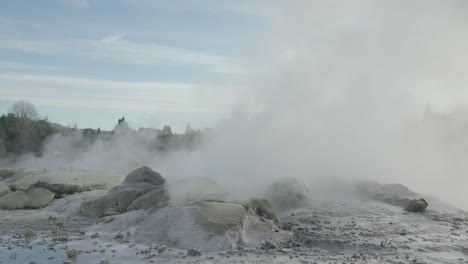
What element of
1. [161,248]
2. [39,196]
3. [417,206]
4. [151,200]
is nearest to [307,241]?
[161,248]

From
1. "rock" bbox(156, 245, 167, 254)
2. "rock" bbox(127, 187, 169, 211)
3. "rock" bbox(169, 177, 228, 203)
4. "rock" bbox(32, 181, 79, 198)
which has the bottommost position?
"rock" bbox(156, 245, 167, 254)

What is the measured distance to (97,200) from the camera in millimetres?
20500

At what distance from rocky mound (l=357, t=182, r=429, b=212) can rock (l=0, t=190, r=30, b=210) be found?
1462cm

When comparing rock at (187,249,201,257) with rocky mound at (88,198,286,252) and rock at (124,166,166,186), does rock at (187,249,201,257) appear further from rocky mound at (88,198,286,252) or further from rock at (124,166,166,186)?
rock at (124,166,166,186)

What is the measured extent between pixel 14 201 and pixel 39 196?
1.29 meters

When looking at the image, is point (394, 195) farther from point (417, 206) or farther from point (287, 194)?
point (287, 194)

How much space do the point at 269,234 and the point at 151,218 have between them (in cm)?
386

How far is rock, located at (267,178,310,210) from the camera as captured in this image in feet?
63.8

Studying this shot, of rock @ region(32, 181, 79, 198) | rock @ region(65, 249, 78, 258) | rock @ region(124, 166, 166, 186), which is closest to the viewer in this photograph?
rock @ region(65, 249, 78, 258)

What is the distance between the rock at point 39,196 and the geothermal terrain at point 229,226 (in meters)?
0.24

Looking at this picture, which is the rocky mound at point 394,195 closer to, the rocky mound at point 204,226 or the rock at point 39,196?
the rocky mound at point 204,226

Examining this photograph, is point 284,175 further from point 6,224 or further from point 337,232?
point 6,224

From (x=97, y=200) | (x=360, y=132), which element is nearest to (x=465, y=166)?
(x=360, y=132)

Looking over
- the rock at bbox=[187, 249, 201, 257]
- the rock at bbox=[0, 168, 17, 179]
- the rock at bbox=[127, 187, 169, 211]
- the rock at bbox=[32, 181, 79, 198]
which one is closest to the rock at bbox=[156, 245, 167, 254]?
the rock at bbox=[187, 249, 201, 257]
